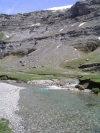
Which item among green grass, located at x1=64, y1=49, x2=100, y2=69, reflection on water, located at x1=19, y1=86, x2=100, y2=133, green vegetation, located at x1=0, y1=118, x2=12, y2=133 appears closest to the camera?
green vegetation, located at x1=0, y1=118, x2=12, y2=133

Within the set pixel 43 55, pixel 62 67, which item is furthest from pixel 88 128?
pixel 43 55

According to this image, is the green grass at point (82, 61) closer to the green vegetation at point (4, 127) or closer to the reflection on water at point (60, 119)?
the reflection on water at point (60, 119)

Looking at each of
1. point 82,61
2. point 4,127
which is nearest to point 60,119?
point 4,127

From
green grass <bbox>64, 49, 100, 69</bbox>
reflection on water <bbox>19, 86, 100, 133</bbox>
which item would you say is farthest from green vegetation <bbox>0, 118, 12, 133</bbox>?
green grass <bbox>64, 49, 100, 69</bbox>

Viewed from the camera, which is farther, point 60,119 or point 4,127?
point 60,119

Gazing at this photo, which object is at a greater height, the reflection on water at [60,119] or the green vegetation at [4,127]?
the green vegetation at [4,127]

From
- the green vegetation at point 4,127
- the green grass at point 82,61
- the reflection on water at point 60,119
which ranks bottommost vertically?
the green grass at point 82,61

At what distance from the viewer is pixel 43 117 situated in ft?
100

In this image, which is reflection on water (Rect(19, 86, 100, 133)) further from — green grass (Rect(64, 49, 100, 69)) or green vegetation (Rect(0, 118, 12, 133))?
green grass (Rect(64, 49, 100, 69))

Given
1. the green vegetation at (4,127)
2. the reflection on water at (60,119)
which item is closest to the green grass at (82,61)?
the reflection on water at (60,119)

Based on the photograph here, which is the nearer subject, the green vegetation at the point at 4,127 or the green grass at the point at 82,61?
the green vegetation at the point at 4,127

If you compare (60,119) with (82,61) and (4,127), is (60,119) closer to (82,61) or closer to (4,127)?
(4,127)

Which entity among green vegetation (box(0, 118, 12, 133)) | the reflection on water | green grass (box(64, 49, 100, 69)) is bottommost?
green grass (box(64, 49, 100, 69))

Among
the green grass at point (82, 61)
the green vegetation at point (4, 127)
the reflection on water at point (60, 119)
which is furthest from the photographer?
the green grass at point (82, 61)
